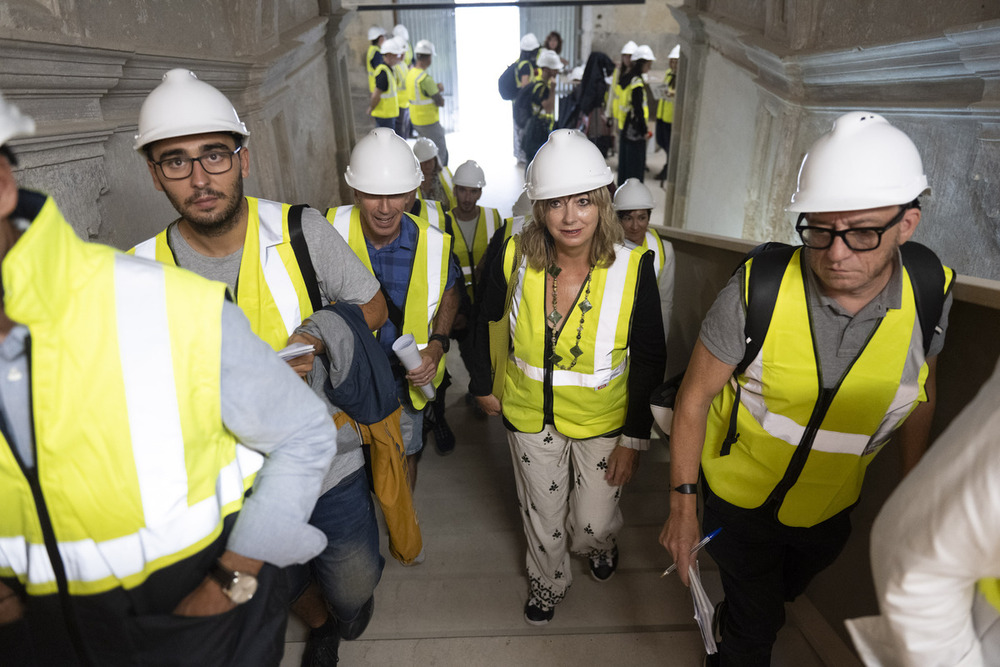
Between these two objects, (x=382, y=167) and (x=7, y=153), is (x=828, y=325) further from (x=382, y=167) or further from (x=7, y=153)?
(x=382, y=167)

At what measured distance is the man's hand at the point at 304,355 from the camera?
1.89 meters

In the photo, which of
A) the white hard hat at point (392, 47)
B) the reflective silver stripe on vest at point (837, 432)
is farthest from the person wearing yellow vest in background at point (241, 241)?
the white hard hat at point (392, 47)

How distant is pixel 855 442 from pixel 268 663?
1.72 m

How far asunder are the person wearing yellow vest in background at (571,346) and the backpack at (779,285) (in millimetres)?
601

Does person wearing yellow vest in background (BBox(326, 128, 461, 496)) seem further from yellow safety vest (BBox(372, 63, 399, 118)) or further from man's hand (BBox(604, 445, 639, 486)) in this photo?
yellow safety vest (BBox(372, 63, 399, 118))

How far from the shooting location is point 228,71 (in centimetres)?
444

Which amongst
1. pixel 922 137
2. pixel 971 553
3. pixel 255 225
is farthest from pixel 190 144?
pixel 922 137

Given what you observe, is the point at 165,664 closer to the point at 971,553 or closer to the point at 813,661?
the point at 971,553

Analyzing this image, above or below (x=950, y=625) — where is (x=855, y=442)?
below

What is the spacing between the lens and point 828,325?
1.75 m

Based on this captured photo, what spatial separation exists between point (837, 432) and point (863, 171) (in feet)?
2.49

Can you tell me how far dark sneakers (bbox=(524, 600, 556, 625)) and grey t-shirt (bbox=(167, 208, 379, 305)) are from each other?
1606mm

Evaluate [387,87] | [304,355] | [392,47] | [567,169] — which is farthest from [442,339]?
[392,47]

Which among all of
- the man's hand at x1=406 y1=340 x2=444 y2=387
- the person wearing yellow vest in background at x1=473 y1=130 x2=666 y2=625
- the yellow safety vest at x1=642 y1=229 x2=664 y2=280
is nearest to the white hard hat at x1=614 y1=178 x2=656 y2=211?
the yellow safety vest at x1=642 y1=229 x2=664 y2=280
